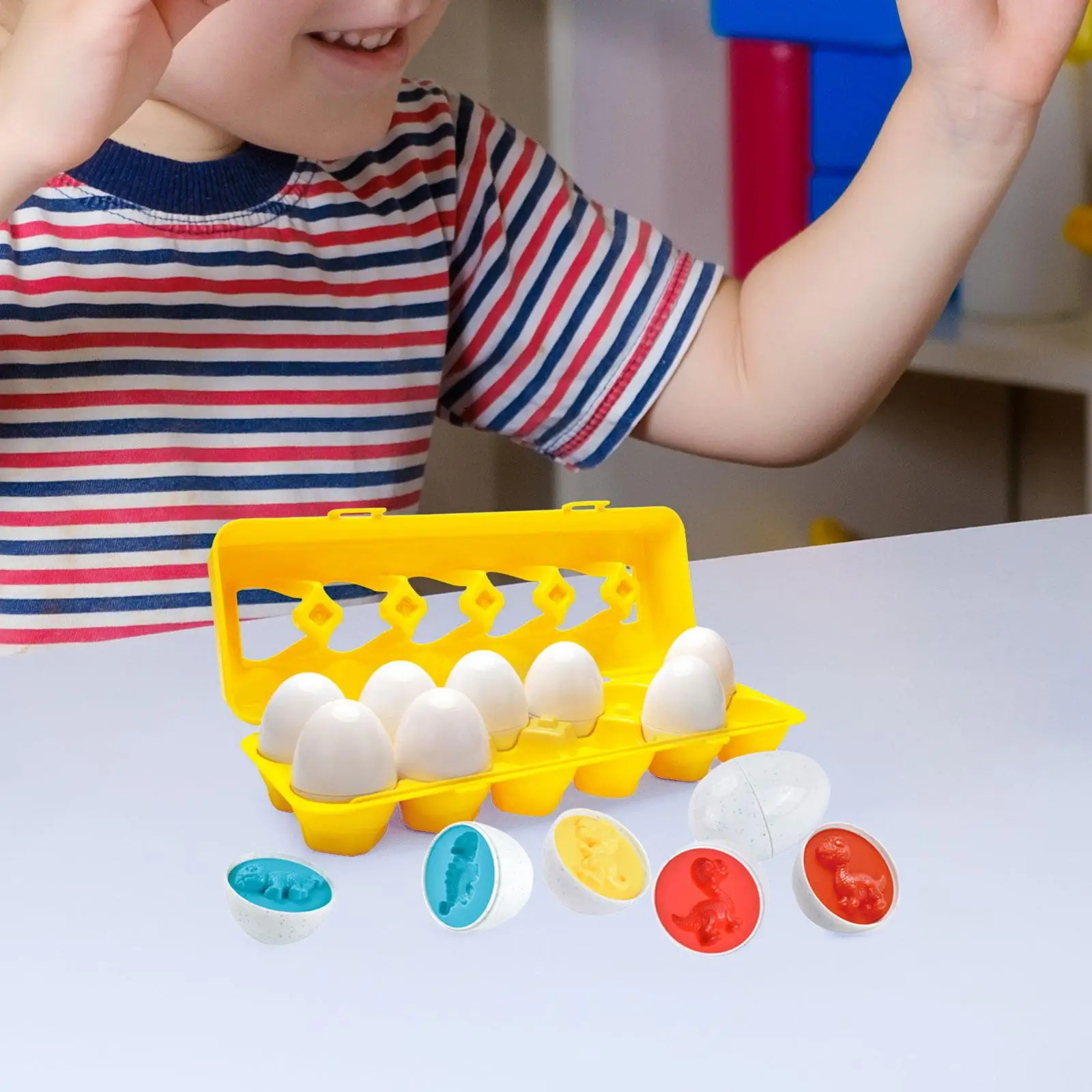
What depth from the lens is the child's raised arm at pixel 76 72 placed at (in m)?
0.49

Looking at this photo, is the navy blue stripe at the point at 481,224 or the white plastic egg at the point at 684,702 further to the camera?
the navy blue stripe at the point at 481,224

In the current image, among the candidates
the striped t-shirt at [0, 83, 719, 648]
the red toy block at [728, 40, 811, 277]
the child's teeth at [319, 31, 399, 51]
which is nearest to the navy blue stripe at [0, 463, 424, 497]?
the striped t-shirt at [0, 83, 719, 648]

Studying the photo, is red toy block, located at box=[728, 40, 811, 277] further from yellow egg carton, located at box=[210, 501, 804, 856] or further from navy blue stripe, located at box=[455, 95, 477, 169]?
yellow egg carton, located at box=[210, 501, 804, 856]

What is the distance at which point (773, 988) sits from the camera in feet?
0.81

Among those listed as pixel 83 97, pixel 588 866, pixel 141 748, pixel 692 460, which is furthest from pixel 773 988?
pixel 692 460

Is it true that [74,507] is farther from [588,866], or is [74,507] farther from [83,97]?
[588,866]

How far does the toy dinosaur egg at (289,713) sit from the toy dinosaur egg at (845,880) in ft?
0.37

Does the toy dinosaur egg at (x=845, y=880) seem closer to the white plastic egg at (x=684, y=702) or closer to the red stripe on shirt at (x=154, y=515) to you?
the white plastic egg at (x=684, y=702)

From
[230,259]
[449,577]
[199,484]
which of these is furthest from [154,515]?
[449,577]

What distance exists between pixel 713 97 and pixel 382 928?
1.27 meters

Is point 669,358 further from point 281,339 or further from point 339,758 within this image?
point 339,758

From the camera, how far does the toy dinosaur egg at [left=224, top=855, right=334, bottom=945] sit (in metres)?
0.27

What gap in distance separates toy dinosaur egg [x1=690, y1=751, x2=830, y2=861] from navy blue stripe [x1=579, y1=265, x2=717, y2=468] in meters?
0.51

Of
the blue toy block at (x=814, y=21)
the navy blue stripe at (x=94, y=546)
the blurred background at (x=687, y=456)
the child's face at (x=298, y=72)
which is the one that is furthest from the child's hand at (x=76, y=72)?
the blurred background at (x=687, y=456)
